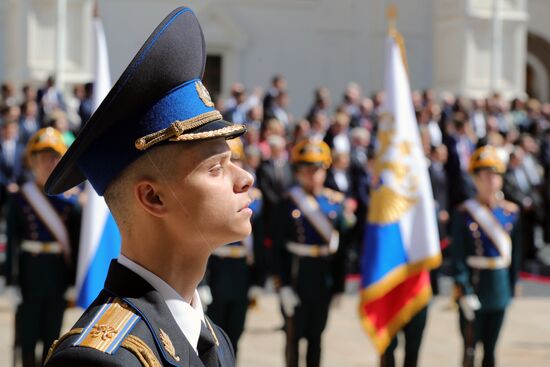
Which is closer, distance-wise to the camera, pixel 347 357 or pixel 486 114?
pixel 347 357

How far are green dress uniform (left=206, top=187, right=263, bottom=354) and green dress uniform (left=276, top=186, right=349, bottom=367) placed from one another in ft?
0.82

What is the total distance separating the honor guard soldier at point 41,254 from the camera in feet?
23.8

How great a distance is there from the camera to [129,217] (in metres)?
2.03

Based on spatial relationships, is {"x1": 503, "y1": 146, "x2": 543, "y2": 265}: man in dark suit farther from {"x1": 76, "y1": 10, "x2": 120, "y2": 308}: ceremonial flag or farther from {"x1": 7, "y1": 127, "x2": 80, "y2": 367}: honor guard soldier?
{"x1": 76, "y1": 10, "x2": 120, "y2": 308}: ceremonial flag

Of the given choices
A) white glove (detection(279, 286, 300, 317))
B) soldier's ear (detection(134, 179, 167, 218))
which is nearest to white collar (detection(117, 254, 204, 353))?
soldier's ear (detection(134, 179, 167, 218))

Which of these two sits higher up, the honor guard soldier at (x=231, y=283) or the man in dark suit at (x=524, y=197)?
the honor guard soldier at (x=231, y=283)

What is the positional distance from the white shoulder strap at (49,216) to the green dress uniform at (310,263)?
64.5 inches

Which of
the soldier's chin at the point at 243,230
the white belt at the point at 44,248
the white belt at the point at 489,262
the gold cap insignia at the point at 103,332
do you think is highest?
the soldier's chin at the point at 243,230

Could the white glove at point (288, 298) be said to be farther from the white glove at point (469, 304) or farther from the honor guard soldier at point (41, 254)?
the honor guard soldier at point (41, 254)

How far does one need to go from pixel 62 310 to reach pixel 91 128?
18.2 feet

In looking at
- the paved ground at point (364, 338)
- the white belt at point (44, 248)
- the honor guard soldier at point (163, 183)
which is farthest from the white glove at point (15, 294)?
the honor guard soldier at point (163, 183)

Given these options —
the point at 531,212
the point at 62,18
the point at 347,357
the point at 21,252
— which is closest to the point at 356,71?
the point at 62,18

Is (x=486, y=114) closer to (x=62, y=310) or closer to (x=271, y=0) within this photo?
(x=271, y=0)

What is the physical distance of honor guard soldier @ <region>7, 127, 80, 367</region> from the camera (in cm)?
724
